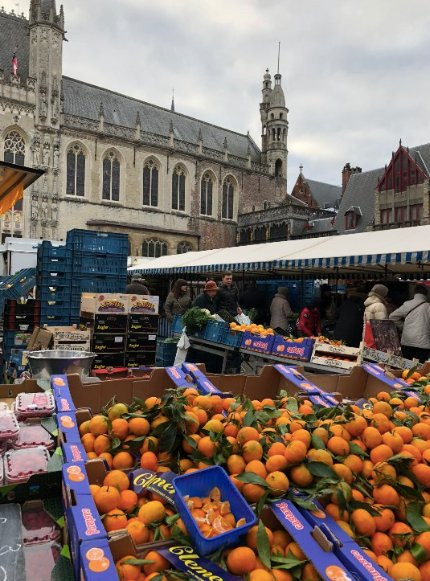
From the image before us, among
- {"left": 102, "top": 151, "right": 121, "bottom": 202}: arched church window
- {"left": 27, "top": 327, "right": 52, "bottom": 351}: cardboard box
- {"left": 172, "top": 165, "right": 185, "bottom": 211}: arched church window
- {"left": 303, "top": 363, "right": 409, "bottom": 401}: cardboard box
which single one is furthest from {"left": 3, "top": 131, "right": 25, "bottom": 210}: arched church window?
{"left": 303, "top": 363, "right": 409, "bottom": 401}: cardboard box

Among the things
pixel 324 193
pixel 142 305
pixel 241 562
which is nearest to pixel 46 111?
pixel 142 305

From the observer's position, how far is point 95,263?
7.31 meters

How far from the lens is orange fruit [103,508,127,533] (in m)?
1.34

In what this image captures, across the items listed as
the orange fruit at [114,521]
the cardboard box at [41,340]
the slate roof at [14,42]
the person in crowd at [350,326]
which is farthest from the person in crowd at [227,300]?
the slate roof at [14,42]

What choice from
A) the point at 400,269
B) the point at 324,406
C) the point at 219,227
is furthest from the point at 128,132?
the point at 324,406

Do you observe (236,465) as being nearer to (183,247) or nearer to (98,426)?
(98,426)

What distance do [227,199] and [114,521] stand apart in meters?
34.7

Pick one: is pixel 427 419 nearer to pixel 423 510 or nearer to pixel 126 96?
pixel 423 510

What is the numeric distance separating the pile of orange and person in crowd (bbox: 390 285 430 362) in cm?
386

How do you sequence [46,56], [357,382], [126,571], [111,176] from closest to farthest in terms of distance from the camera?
[126,571] < [357,382] < [46,56] < [111,176]

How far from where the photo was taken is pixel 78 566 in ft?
3.86

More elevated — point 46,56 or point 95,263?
point 46,56

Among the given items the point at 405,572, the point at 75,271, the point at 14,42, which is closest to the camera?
the point at 405,572

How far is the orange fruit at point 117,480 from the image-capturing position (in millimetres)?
1516
